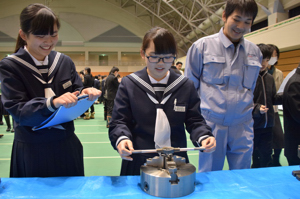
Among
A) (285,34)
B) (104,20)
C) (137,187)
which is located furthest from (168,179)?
(104,20)

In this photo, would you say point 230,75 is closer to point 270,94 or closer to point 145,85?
point 145,85

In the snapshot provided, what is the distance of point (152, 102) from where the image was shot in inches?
53.3

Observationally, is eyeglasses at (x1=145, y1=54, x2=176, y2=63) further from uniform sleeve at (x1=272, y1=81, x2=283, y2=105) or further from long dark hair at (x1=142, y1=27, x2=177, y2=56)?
uniform sleeve at (x1=272, y1=81, x2=283, y2=105)

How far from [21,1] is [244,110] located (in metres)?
26.9

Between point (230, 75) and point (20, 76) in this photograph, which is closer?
point (20, 76)

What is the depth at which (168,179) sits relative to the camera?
0.97m

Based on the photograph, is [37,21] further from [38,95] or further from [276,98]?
[276,98]

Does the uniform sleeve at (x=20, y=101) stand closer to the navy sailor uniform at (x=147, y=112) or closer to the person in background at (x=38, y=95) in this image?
the person in background at (x=38, y=95)

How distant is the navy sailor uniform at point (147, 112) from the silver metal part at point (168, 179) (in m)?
0.30

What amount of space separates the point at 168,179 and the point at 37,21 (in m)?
1.00

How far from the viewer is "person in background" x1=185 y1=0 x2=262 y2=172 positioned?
1.70m

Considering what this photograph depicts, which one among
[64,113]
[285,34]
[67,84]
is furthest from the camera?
[285,34]

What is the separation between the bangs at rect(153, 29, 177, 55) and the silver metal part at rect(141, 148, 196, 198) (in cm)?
53

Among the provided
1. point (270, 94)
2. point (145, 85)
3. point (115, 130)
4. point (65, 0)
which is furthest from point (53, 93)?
point (65, 0)
